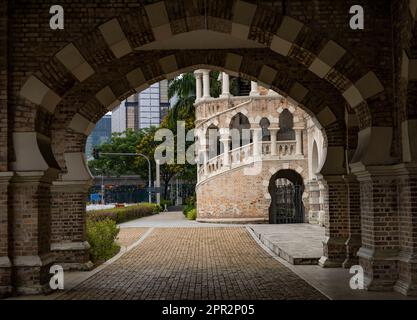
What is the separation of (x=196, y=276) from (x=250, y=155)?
67.2ft

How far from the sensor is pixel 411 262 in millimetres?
10359

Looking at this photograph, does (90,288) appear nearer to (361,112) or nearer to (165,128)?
(361,112)

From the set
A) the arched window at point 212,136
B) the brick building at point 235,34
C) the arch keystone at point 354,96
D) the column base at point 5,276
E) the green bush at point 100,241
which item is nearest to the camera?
the column base at point 5,276

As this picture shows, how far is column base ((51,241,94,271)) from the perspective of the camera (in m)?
15.4

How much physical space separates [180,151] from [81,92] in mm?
38119

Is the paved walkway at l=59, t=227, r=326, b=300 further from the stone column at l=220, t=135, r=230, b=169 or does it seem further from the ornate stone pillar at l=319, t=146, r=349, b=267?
the stone column at l=220, t=135, r=230, b=169

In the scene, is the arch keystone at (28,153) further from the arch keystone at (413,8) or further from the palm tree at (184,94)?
the palm tree at (184,94)

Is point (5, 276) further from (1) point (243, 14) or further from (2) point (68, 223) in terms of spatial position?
(1) point (243, 14)

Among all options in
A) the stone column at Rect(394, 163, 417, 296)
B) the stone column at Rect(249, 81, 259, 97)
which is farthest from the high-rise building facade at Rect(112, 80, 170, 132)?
the stone column at Rect(394, 163, 417, 296)

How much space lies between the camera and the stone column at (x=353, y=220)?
14.8 metres

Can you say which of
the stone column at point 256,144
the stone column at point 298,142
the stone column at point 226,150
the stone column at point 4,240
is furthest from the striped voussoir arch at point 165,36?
the stone column at point 226,150

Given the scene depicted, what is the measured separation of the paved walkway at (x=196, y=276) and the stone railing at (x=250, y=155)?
11062 mm

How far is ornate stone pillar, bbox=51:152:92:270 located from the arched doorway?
1945cm

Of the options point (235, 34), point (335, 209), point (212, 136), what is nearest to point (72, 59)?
point (235, 34)
